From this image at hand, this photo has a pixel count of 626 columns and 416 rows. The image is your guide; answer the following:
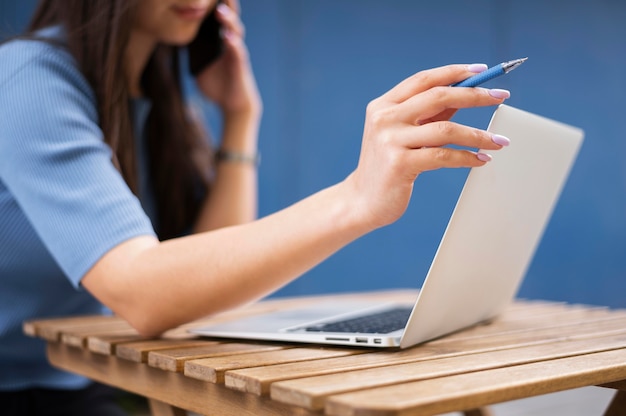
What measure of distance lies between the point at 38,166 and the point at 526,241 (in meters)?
0.65

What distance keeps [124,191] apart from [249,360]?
34 cm

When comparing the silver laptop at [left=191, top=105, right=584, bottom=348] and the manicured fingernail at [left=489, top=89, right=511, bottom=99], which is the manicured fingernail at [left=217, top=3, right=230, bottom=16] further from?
the manicured fingernail at [left=489, top=89, right=511, bottom=99]

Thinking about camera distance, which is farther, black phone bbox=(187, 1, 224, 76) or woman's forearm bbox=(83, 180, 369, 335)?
black phone bbox=(187, 1, 224, 76)

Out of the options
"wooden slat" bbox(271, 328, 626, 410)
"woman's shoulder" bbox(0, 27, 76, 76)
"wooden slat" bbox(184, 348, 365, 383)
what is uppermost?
"woman's shoulder" bbox(0, 27, 76, 76)

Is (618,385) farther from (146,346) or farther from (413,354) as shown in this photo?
(146,346)

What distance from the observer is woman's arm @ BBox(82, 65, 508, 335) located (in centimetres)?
72

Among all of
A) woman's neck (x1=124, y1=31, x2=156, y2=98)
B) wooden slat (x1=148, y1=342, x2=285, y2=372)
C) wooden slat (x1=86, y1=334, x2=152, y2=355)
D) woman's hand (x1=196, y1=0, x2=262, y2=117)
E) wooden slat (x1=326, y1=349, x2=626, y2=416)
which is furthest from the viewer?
woman's hand (x1=196, y1=0, x2=262, y2=117)

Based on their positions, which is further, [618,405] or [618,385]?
[618,405]

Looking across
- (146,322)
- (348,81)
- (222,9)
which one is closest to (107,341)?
(146,322)

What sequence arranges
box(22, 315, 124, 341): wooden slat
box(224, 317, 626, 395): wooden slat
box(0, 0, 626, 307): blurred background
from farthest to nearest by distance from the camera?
1. box(0, 0, 626, 307): blurred background
2. box(22, 315, 124, 341): wooden slat
3. box(224, 317, 626, 395): wooden slat

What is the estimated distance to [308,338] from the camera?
83 centimetres

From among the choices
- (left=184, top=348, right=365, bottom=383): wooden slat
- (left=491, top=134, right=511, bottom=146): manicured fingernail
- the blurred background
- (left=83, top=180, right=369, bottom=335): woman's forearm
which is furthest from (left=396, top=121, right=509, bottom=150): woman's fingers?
the blurred background

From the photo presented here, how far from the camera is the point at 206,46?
5.54 ft

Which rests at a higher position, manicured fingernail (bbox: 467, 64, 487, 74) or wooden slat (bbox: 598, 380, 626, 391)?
manicured fingernail (bbox: 467, 64, 487, 74)
